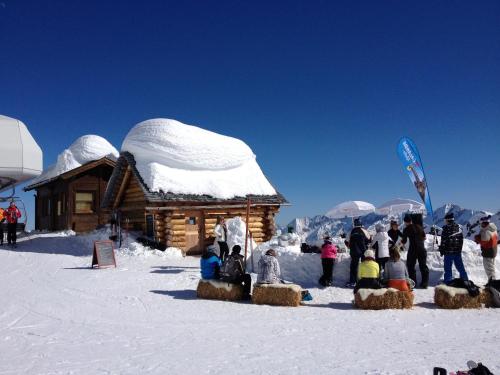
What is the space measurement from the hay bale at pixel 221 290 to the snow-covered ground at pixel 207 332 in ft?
1.03

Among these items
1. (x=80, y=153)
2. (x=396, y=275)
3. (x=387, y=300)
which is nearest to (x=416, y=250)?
(x=396, y=275)

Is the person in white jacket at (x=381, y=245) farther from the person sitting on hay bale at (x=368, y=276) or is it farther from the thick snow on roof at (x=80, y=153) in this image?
the thick snow on roof at (x=80, y=153)

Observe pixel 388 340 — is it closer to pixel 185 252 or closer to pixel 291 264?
pixel 291 264

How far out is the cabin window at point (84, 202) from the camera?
25.5 m

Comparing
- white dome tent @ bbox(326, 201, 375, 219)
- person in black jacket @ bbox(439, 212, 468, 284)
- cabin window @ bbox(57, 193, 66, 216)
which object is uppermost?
cabin window @ bbox(57, 193, 66, 216)

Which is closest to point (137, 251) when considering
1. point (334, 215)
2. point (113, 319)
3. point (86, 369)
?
point (113, 319)

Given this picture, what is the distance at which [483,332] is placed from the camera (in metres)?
6.91

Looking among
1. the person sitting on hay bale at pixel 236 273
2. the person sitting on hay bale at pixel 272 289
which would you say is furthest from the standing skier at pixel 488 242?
the person sitting on hay bale at pixel 236 273

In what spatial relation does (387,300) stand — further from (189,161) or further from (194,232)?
(189,161)

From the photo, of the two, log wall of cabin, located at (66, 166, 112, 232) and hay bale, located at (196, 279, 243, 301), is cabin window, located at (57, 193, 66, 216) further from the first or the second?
hay bale, located at (196, 279, 243, 301)

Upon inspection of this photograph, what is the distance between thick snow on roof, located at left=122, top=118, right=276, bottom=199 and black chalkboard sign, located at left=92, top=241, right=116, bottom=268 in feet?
13.1

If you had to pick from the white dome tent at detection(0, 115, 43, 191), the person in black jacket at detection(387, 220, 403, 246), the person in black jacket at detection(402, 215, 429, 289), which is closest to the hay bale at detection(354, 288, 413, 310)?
the person in black jacket at detection(402, 215, 429, 289)

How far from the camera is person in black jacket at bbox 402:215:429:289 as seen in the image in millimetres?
11195

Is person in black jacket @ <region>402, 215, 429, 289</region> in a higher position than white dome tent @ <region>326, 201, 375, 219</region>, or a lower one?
lower
